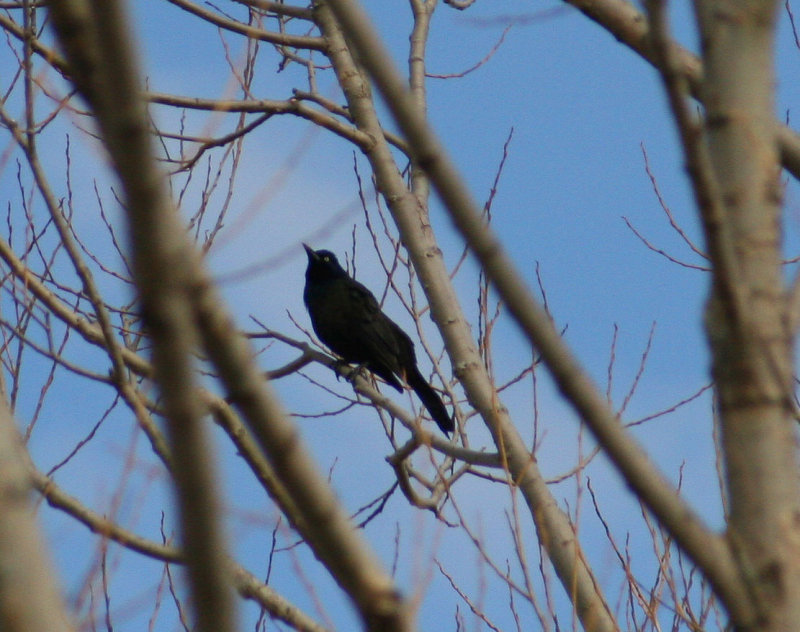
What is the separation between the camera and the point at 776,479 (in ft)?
4.62

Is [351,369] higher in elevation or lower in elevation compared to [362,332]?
lower

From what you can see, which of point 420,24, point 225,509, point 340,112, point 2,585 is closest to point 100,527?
point 2,585

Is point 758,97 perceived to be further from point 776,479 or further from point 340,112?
point 340,112

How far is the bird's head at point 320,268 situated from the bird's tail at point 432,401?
129 centimetres

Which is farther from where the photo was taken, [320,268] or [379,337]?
[320,268]

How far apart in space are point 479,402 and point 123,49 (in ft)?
11.1

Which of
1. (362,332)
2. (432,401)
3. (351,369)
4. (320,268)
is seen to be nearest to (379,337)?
(362,332)

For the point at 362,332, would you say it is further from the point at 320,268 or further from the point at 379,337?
the point at 320,268

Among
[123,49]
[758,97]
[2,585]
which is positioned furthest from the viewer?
[758,97]

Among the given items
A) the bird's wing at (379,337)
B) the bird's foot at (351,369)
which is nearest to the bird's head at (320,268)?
the bird's wing at (379,337)

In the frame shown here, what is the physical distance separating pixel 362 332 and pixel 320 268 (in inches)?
43.3

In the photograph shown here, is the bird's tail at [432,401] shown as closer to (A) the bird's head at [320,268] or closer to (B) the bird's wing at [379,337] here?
(B) the bird's wing at [379,337]

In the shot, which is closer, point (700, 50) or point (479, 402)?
point (700, 50)

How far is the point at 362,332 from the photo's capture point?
7.56 m
